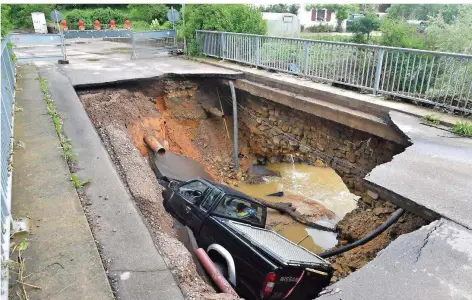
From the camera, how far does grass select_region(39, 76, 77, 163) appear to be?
16.9ft

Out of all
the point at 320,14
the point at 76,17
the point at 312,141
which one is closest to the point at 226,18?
the point at 312,141

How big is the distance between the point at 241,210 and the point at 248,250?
4.60 feet

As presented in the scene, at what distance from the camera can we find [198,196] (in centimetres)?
636

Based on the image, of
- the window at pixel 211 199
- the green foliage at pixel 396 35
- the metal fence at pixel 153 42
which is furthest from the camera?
the green foliage at pixel 396 35

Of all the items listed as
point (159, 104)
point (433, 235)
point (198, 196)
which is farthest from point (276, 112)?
point (433, 235)

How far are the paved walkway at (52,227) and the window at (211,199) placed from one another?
91.9 inches

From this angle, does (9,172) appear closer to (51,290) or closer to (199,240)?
(51,290)

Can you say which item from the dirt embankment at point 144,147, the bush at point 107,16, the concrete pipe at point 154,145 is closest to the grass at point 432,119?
→ the dirt embankment at point 144,147

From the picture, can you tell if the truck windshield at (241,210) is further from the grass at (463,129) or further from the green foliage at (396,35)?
the green foliage at (396,35)

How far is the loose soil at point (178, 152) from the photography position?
13.1ft

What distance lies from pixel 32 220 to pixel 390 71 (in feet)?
23.1

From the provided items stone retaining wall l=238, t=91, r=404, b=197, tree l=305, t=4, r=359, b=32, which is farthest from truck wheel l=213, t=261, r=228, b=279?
tree l=305, t=4, r=359, b=32

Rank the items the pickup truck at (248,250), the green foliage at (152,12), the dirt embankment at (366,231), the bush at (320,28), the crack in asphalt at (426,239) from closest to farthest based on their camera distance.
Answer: the crack in asphalt at (426,239)
the pickup truck at (248,250)
the dirt embankment at (366,231)
the green foliage at (152,12)
the bush at (320,28)

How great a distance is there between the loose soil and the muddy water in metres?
0.13
